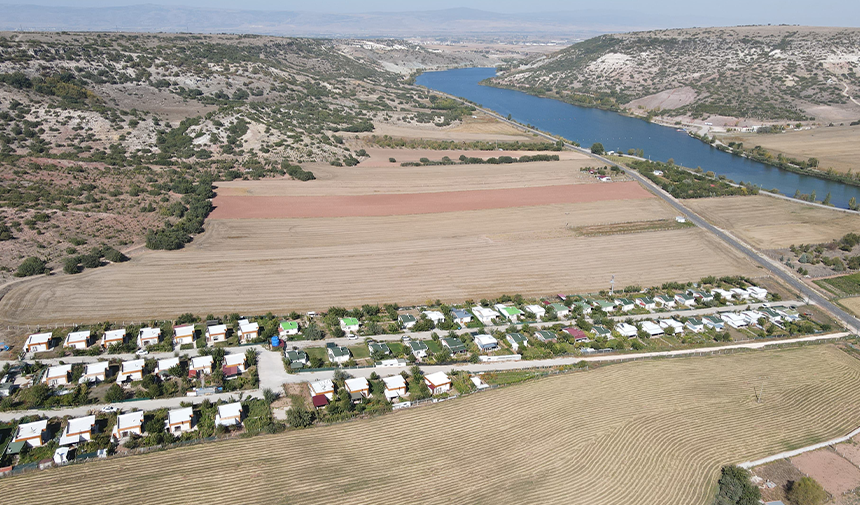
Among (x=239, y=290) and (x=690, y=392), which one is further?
(x=239, y=290)

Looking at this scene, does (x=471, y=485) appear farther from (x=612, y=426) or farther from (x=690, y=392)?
(x=690, y=392)

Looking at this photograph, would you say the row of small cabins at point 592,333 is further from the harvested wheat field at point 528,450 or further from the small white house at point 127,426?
the small white house at point 127,426

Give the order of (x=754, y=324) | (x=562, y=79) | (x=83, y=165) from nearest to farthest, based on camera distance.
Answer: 1. (x=754, y=324)
2. (x=83, y=165)
3. (x=562, y=79)

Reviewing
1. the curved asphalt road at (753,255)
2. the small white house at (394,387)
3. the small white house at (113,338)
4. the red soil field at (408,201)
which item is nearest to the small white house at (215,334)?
the small white house at (113,338)

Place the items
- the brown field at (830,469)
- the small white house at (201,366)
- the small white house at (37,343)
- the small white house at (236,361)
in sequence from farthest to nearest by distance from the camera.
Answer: the small white house at (37,343)
the small white house at (236,361)
the small white house at (201,366)
the brown field at (830,469)

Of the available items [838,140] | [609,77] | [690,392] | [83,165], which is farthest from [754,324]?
[609,77]

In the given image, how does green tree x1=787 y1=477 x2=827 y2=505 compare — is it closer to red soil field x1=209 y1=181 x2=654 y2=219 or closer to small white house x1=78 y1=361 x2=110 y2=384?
small white house x1=78 y1=361 x2=110 y2=384
